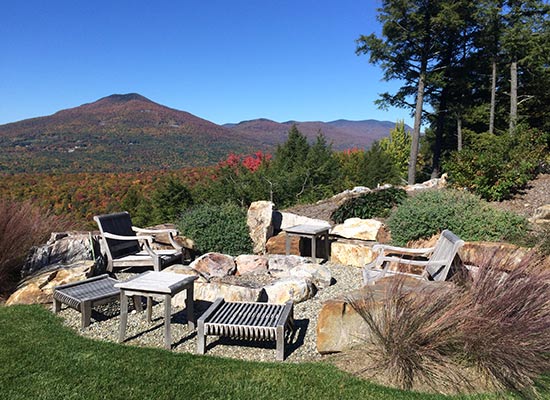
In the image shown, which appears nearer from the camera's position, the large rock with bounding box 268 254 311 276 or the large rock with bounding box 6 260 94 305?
the large rock with bounding box 6 260 94 305

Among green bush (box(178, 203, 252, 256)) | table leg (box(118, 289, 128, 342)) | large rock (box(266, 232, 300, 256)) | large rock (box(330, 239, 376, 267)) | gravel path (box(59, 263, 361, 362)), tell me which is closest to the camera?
gravel path (box(59, 263, 361, 362))

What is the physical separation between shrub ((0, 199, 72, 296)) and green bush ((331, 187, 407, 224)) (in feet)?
16.3

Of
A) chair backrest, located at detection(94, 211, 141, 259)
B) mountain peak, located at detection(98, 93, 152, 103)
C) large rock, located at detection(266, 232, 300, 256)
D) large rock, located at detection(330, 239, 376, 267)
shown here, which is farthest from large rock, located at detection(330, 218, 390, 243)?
mountain peak, located at detection(98, 93, 152, 103)

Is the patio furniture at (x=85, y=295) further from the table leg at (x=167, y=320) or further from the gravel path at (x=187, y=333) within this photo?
the table leg at (x=167, y=320)

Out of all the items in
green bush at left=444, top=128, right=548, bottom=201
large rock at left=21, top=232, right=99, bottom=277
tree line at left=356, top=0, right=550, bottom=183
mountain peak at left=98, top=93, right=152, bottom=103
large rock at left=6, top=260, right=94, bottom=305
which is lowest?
large rock at left=6, top=260, right=94, bottom=305

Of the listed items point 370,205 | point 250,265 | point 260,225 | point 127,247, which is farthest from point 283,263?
point 370,205

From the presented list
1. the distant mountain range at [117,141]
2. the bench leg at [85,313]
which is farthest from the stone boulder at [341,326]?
the distant mountain range at [117,141]

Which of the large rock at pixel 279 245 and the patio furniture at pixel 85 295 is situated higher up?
the patio furniture at pixel 85 295

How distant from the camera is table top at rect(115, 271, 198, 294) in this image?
10.7 feet

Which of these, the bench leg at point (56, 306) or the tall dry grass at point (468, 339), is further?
the bench leg at point (56, 306)

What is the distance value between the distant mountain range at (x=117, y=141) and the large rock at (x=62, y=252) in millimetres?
15616

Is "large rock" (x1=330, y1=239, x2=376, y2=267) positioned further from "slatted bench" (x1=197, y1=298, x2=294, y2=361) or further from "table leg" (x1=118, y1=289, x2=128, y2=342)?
"table leg" (x1=118, y1=289, x2=128, y2=342)

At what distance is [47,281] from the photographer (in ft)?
14.3

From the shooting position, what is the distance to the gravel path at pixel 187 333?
10.4 ft
